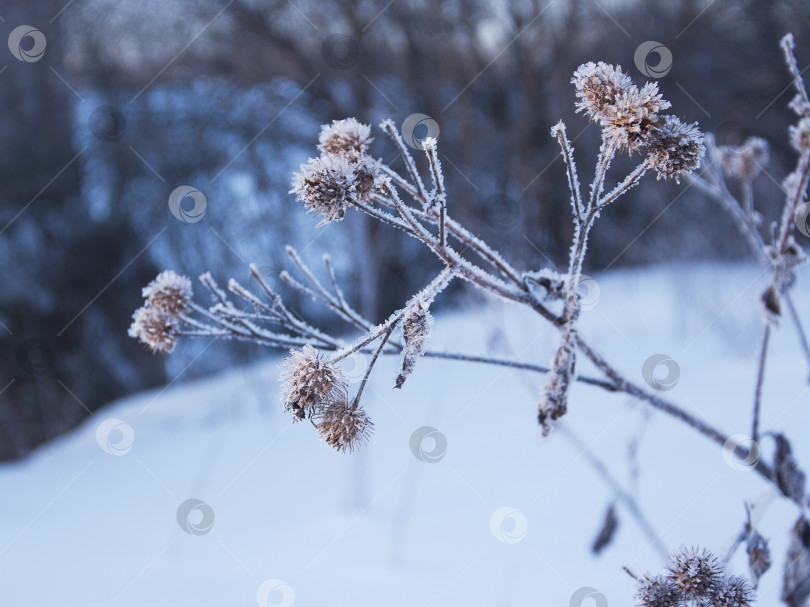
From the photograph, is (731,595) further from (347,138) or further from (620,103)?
(347,138)

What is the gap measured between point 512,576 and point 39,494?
6.96 feet

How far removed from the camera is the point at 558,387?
621 mm
